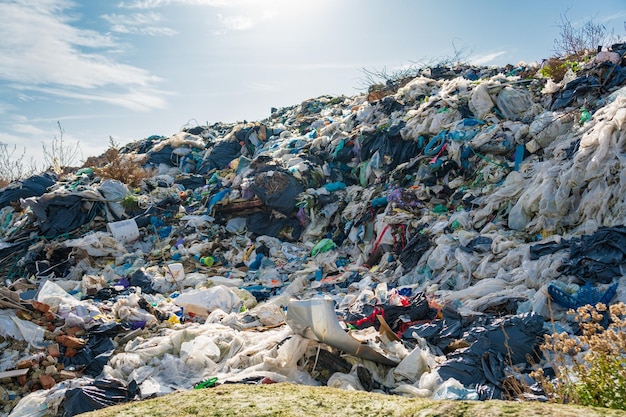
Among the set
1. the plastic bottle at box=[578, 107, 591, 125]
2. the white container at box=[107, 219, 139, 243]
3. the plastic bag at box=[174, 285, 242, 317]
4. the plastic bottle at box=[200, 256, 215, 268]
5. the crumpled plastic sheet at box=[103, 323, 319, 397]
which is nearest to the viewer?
the crumpled plastic sheet at box=[103, 323, 319, 397]

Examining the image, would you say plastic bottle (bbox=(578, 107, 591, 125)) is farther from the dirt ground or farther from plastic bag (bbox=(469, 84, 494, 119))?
the dirt ground

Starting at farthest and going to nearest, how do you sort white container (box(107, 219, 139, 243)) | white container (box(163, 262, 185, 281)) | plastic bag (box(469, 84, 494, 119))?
white container (box(107, 219, 139, 243)) < plastic bag (box(469, 84, 494, 119)) < white container (box(163, 262, 185, 281))

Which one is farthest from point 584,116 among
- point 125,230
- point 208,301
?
point 125,230

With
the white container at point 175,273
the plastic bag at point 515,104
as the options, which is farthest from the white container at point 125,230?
the plastic bag at point 515,104

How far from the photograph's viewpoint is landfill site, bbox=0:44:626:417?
3.31 meters

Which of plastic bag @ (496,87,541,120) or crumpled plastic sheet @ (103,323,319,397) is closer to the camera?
crumpled plastic sheet @ (103,323,319,397)

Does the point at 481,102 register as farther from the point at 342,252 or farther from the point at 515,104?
the point at 342,252

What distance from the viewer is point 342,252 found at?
23.6 feet

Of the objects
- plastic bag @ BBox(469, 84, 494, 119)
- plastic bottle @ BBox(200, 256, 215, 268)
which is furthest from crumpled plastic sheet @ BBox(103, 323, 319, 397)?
plastic bag @ BBox(469, 84, 494, 119)

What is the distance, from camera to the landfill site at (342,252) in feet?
10.9

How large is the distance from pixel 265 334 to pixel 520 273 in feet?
7.94

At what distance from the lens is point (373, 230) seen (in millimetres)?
6922

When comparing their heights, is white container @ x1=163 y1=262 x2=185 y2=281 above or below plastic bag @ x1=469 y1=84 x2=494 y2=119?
below

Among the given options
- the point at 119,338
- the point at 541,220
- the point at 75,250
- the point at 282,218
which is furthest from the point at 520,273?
the point at 75,250
